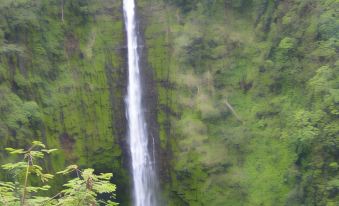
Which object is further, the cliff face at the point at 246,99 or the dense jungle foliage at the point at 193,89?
the dense jungle foliage at the point at 193,89

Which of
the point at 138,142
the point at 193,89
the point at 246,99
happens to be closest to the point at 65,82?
the point at 138,142

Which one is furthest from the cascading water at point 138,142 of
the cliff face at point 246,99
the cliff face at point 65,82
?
the cliff face at point 246,99

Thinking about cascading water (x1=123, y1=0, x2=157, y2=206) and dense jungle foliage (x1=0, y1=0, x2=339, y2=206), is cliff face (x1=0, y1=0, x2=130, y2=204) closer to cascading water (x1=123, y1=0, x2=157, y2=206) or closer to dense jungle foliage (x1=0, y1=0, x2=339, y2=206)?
dense jungle foliage (x1=0, y1=0, x2=339, y2=206)

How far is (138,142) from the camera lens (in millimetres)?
19922

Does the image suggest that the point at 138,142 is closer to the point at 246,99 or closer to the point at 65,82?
the point at 65,82

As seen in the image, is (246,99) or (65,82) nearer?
(65,82)

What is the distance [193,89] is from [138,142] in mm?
3097

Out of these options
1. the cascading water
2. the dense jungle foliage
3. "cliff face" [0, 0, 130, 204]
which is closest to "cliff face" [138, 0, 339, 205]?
the dense jungle foliage

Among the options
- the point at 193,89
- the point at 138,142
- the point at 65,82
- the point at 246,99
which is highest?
the point at 65,82

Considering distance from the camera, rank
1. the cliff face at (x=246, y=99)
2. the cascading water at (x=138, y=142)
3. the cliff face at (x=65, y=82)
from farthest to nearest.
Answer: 1. the cascading water at (x=138, y=142)
2. the cliff face at (x=65, y=82)
3. the cliff face at (x=246, y=99)

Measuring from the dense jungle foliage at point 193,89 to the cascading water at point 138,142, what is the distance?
0.35 metres

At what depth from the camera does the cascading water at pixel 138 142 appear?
19656 mm

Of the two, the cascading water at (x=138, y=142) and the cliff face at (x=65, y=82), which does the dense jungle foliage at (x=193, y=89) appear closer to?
the cliff face at (x=65, y=82)

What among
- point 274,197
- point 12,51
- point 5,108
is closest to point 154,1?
point 12,51
